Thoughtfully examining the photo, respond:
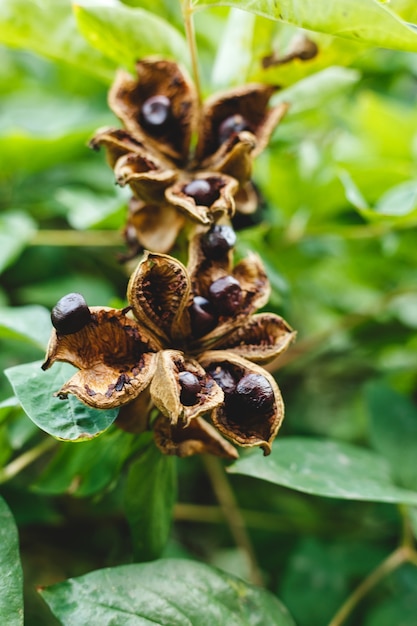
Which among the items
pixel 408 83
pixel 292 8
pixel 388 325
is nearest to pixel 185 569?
pixel 292 8

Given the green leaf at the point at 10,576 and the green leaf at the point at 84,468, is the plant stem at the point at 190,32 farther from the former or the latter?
the green leaf at the point at 10,576

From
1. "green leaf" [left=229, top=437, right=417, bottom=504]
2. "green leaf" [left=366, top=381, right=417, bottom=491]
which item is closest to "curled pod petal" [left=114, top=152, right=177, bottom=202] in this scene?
"green leaf" [left=229, top=437, right=417, bottom=504]

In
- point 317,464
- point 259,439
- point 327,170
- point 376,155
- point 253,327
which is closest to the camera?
point 259,439

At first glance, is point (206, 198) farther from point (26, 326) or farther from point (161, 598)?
point (161, 598)

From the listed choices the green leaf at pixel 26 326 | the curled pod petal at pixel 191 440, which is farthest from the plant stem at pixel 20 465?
the curled pod petal at pixel 191 440

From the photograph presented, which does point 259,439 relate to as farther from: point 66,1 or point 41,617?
point 66,1
